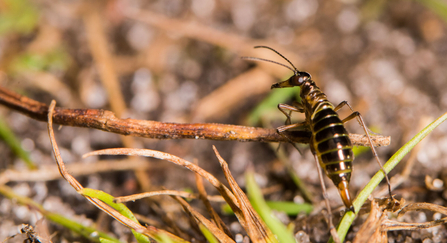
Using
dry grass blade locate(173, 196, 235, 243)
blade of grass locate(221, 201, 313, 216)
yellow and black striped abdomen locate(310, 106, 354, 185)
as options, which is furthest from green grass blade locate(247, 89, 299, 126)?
dry grass blade locate(173, 196, 235, 243)

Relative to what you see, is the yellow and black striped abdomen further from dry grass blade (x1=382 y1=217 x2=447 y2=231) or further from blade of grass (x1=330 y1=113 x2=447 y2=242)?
dry grass blade (x1=382 y1=217 x2=447 y2=231)

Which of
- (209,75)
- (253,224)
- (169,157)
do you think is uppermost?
(209,75)

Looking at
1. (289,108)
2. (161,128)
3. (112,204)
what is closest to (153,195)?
(112,204)

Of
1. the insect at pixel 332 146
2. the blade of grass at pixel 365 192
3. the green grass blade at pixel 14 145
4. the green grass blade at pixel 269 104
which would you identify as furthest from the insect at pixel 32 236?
the green grass blade at pixel 269 104

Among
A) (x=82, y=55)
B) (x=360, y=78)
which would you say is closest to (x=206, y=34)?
(x=82, y=55)

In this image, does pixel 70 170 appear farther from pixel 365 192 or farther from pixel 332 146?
pixel 365 192

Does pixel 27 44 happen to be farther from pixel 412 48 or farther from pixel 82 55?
pixel 412 48

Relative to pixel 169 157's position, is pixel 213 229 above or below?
below
